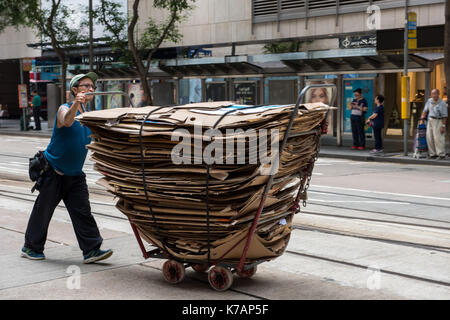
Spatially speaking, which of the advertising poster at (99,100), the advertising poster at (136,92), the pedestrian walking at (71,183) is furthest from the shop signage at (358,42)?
the pedestrian walking at (71,183)

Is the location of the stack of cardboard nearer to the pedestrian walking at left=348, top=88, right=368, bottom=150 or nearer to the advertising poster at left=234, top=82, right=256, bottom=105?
the pedestrian walking at left=348, top=88, right=368, bottom=150

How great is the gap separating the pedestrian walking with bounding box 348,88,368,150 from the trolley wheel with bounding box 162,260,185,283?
15851 millimetres

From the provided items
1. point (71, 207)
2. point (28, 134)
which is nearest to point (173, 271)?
point (71, 207)

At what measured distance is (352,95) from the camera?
73.1 ft

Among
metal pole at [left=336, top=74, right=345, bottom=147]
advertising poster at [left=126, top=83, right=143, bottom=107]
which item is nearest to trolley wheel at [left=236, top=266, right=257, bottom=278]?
metal pole at [left=336, top=74, right=345, bottom=147]

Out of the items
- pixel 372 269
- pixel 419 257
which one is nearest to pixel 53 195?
pixel 372 269

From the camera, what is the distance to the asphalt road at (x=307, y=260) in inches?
A: 208

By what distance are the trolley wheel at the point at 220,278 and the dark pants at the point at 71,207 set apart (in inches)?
54.6

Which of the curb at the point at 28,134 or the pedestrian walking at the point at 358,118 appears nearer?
the pedestrian walking at the point at 358,118

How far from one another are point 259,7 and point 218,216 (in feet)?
79.1

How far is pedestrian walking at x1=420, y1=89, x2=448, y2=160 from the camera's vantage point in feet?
56.0

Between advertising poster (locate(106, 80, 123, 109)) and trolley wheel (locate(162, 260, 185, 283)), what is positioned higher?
advertising poster (locate(106, 80, 123, 109))

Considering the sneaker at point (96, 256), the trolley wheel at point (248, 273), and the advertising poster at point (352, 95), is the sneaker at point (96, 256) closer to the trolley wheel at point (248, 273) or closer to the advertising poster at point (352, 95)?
the trolley wheel at point (248, 273)

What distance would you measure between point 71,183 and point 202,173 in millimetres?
1710
